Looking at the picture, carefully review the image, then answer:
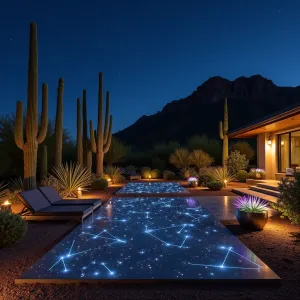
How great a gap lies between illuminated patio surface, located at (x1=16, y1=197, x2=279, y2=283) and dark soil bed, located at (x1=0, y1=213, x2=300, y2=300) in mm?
127

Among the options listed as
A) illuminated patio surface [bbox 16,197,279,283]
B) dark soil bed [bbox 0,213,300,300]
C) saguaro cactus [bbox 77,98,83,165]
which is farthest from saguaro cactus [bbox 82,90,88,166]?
dark soil bed [bbox 0,213,300,300]

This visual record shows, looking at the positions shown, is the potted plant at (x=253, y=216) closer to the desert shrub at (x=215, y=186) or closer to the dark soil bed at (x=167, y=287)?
the dark soil bed at (x=167, y=287)

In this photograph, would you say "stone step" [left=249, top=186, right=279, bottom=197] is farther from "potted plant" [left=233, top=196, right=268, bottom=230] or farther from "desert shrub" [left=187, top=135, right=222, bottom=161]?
"desert shrub" [left=187, top=135, right=222, bottom=161]

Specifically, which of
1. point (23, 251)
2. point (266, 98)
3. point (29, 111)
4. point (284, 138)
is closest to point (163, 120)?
point (266, 98)

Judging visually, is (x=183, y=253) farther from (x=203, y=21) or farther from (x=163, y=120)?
(x=163, y=120)

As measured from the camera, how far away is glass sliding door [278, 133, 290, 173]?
13836 mm

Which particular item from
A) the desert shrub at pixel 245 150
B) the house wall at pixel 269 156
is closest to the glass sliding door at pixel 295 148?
the house wall at pixel 269 156

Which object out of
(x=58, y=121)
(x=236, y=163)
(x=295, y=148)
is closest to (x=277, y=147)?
(x=295, y=148)

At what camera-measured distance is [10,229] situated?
446 centimetres

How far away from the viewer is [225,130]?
17.8 m

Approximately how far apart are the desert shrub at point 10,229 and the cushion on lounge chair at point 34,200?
177cm

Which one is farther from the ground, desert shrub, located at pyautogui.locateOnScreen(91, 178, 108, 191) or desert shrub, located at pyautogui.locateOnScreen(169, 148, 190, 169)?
desert shrub, located at pyautogui.locateOnScreen(169, 148, 190, 169)

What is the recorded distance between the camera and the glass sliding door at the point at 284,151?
1384cm

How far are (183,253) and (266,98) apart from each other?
6888cm
